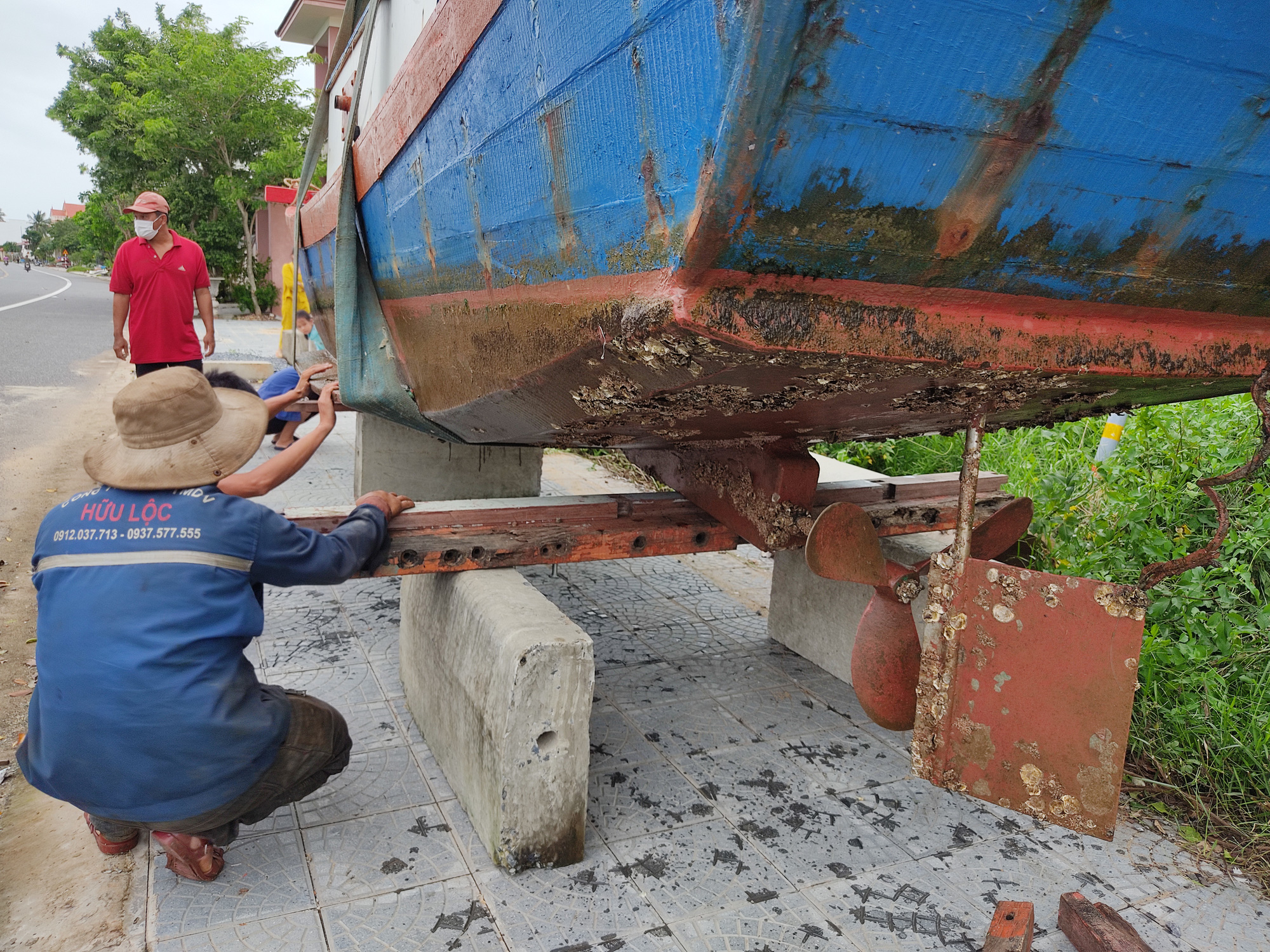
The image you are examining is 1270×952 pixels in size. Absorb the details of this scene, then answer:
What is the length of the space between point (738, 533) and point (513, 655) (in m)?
1.02

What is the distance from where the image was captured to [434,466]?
4277mm

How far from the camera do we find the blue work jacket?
1696 millimetres

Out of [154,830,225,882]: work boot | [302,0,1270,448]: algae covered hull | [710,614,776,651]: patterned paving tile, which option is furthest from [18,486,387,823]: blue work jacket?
[710,614,776,651]: patterned paving tile

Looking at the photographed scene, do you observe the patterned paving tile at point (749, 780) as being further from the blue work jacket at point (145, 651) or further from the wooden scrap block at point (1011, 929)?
the blue work jacket at point (145, 651)

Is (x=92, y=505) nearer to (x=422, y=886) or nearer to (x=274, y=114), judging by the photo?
(x=422, y=886)

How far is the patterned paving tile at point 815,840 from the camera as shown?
208cm

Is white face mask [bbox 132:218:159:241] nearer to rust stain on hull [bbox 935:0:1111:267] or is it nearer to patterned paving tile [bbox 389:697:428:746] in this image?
patterned paving tile [bbox 389:697:428:746]

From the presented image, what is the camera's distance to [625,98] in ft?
4.33

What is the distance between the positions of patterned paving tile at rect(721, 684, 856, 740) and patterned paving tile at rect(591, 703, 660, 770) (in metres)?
0.38

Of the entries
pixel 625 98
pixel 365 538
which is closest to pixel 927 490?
pixel 365 538

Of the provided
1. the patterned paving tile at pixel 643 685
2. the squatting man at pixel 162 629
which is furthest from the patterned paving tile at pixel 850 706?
the squatting man at pixel 162 629

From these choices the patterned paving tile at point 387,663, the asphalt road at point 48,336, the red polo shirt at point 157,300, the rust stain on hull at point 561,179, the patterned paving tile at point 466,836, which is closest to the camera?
the rust stain on hull at point 561,179

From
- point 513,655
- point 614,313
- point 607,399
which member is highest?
point 614,313

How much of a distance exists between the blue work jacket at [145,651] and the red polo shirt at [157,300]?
3.01 m
